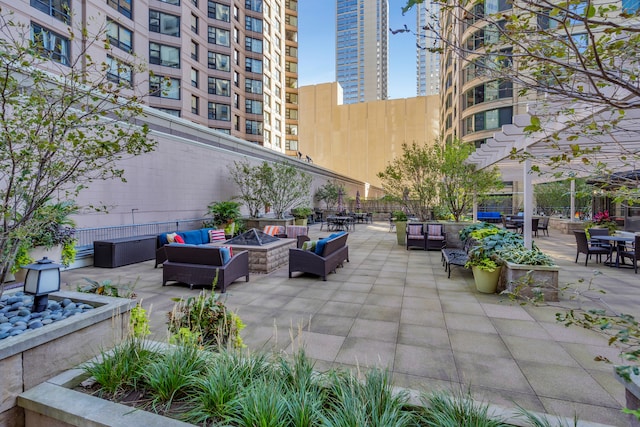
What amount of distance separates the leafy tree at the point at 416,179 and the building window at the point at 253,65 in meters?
29.4

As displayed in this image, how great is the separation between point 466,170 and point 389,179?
285 centimetres

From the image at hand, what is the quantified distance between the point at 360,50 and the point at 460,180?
102m

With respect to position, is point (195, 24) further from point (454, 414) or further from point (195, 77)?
point (454, 414)

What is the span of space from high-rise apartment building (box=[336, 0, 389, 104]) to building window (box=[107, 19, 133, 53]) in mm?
86102

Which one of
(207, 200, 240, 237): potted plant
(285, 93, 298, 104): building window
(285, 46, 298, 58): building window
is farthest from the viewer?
(285, 93, 298, 104): building window

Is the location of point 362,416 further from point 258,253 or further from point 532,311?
point 258,253

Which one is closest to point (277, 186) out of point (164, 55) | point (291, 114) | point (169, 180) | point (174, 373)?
point (169, 180)

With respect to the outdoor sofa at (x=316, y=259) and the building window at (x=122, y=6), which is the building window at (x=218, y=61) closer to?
the building window at (x=122, y=6)

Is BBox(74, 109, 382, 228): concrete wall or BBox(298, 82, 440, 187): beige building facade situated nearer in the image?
BBox(74, 109, 382, 228): concrete wall

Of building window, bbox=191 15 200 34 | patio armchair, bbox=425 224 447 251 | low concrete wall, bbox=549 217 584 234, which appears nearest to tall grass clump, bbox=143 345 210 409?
patio armchair, bbox=425 224 447 251

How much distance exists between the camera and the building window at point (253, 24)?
35.7m

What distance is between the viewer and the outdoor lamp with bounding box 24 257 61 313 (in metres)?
3.15

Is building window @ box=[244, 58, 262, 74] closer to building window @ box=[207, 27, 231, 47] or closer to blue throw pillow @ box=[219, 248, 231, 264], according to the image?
building window @ box=[207, 27, 231, 47]

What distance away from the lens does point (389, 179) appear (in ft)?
42.7
